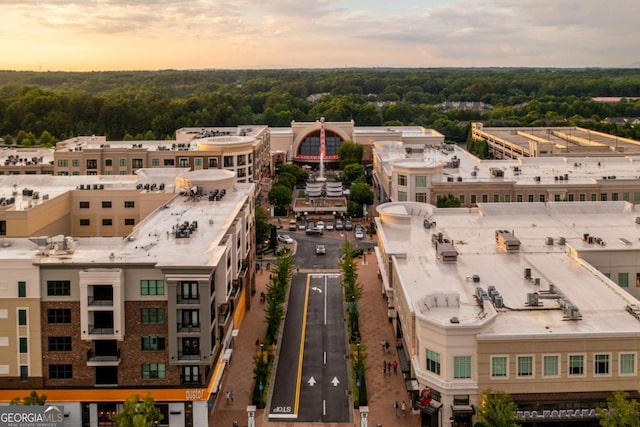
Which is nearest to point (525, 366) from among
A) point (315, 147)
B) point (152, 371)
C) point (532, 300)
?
point (532, 300)

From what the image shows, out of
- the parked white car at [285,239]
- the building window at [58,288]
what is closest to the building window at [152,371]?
the building window at [58,288]

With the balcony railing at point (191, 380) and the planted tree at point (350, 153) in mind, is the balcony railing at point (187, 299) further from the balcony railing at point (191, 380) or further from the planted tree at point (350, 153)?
the planted tree at point (350, 153)

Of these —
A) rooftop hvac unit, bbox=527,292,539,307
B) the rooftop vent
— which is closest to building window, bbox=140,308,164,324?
rooftop hvac unit, bbox=527,292,539,307

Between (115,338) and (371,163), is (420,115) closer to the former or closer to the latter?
(371,163)

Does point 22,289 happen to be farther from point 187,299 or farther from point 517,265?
point 517,265

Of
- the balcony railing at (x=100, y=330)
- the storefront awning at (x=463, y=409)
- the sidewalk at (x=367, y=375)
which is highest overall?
the balcony railing at (x=100, y=330)

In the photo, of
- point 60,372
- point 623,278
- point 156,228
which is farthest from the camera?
point 623,278
